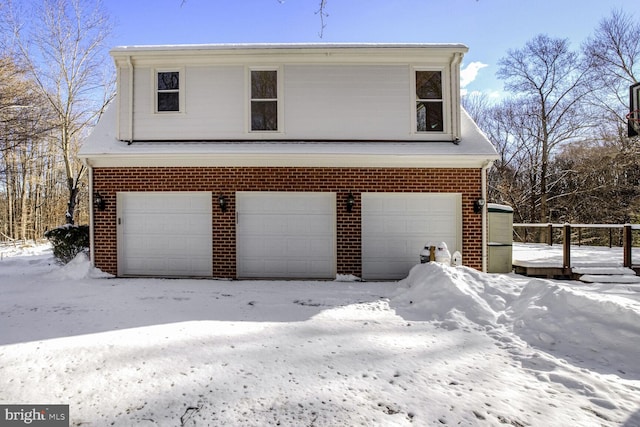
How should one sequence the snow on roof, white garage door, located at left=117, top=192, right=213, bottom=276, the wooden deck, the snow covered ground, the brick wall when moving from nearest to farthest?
the snow covered ground, the brick wall, white garage door, located at left=117, top=192, right=213, bottom=276, the snow on roof, the wooden deck

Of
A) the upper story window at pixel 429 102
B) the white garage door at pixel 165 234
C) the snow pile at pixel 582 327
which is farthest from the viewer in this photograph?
the upper story window at pixel 429 102

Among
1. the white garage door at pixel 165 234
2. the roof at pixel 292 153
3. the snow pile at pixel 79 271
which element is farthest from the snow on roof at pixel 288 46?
the snow pile at pixel 79 271

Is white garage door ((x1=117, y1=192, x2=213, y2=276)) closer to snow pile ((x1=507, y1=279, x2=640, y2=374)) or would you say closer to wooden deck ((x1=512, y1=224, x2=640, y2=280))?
snow pile ((x1=507, y1=279, x2=640, y2=374))

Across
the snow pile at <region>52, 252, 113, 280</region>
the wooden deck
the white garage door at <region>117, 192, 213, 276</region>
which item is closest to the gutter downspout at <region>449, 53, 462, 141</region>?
the wooden deck

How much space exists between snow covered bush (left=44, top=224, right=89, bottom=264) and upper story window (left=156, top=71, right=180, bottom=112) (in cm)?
369

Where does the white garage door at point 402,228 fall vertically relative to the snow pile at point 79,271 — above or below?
above

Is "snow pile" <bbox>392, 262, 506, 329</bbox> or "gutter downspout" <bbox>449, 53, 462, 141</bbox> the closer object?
"snow pile" <bbox>392, 262, 506, 329</bbox>

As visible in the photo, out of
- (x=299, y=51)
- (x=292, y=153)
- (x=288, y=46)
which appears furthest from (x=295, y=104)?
(x=292, y=153)

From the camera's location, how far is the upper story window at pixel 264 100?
7.64 metres

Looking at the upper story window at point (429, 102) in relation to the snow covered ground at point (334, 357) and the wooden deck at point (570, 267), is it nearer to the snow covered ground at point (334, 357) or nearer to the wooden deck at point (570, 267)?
the snow covered ground at point (334, 357)

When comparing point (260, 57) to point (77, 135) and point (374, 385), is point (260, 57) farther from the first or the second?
point (77, 135)

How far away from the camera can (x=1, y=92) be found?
13.4 metres

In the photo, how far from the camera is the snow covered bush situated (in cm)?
767

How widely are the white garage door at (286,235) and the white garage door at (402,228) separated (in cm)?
83
